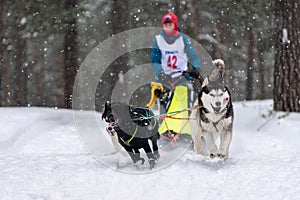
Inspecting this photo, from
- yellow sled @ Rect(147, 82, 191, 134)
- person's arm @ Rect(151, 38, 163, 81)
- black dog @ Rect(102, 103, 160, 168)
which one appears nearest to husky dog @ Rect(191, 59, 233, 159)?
black dog @ Rect(102, 103, 160, 168)

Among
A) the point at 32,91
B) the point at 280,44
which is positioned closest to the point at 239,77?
the point at 32,91

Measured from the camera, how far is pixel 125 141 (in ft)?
15.0

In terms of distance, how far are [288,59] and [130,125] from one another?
4.89 m

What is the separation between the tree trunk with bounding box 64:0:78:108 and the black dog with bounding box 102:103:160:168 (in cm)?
930

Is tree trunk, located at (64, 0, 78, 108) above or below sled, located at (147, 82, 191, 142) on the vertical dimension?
above

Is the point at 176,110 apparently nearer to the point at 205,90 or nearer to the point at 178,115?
the point at 178,115

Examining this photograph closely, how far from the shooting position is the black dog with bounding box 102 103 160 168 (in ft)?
14.6

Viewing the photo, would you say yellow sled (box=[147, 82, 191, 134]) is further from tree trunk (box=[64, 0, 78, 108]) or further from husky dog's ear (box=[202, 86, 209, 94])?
tree trunk (box=[64, 0, 78, 108])

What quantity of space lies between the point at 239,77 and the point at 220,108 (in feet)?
71.7

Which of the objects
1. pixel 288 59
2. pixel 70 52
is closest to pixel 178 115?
pixel 288 59

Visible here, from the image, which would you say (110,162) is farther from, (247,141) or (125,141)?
(247,141)

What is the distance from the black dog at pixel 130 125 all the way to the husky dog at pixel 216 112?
853 millimetres

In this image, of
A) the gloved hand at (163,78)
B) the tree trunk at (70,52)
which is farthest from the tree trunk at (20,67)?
the gloved hand at (163,78)

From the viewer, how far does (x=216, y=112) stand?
5035mm
